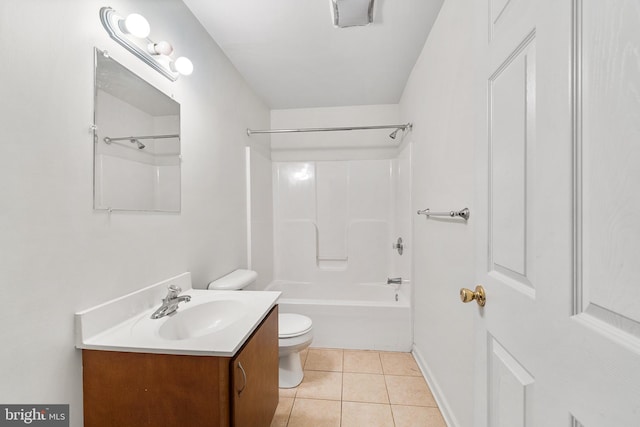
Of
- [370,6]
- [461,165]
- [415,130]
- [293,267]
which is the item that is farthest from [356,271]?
[370,6]

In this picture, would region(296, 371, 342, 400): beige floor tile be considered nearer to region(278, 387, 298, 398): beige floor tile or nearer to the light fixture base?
region(278, 387, 298, 398): beige floor tile

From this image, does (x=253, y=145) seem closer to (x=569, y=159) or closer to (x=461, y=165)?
(x=461, y=165)

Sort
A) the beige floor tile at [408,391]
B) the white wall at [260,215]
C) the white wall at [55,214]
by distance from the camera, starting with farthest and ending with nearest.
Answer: the white wall at [260,215] → the beige floor tile at [408,391] → the white wall at [55,214]

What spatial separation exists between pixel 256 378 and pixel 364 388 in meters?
1.09

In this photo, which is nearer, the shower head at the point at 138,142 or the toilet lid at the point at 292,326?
the shower head at the point at 138,142

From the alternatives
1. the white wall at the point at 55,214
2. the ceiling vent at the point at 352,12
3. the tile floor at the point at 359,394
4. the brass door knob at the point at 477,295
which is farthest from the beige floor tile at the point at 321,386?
the ceiling vent at the point at 352,12

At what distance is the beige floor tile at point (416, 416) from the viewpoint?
1.57m

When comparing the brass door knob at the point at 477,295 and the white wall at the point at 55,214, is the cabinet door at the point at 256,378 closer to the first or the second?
the white wall at the point at 55,214

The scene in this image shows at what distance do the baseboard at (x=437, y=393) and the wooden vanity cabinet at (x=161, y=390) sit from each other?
1233 mm

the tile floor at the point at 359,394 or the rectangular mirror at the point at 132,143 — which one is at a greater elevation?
the rectangular mirror at the point at 132,143

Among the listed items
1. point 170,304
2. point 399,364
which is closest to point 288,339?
point 170,304

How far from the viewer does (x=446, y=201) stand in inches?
62.6

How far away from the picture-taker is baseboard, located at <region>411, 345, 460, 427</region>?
4.96 ft

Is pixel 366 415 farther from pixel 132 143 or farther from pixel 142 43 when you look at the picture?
pixel 142 43
